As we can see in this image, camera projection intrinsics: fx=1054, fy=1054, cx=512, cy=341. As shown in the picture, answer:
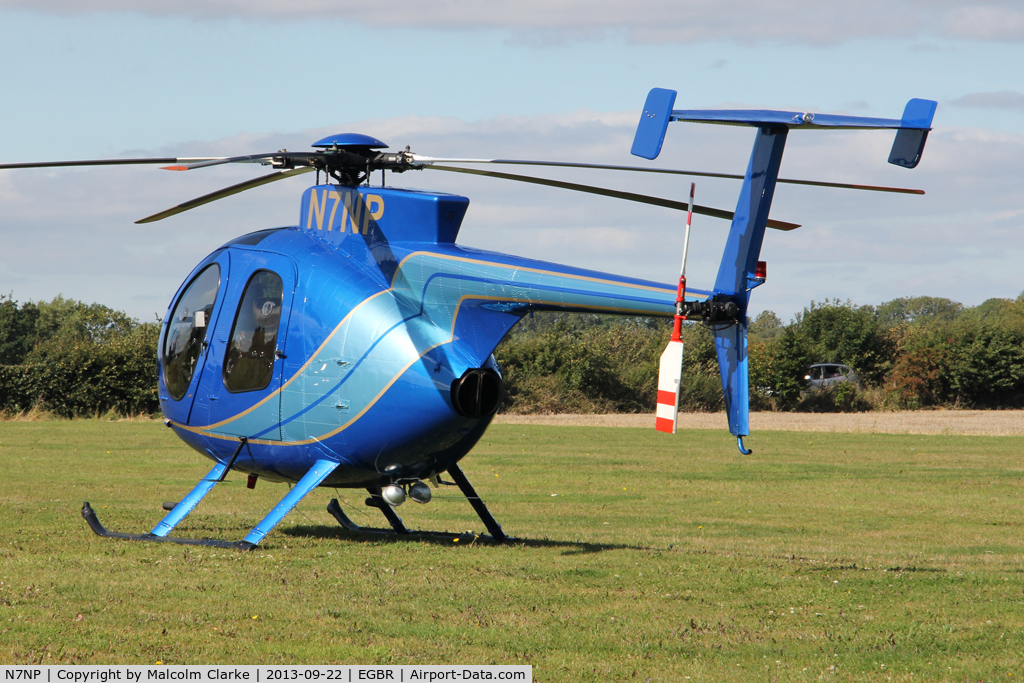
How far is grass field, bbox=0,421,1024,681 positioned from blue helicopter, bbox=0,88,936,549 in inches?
43.9

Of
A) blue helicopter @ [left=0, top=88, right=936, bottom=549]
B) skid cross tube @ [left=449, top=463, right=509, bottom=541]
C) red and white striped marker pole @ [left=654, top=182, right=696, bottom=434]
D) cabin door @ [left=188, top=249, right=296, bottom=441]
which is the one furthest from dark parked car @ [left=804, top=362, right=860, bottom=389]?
red and white striped marker pole @ [left=654, top=182, right=696, bottom=434]

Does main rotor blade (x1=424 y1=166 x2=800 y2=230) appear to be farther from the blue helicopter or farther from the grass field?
the grass field

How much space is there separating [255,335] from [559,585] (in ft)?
14.9

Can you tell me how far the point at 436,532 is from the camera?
14.2 metres

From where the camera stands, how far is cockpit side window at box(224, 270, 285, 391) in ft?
38.9

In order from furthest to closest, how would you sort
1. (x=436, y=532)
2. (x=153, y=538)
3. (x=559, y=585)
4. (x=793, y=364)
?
(x=793, y=364) → (x=436, y=532) → (x=153, y=538) → (x=559, y=585)

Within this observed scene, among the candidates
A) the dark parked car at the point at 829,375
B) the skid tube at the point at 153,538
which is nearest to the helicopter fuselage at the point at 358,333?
the skid tube at the point at 153,538

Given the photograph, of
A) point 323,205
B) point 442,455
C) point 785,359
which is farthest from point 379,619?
point 785,359

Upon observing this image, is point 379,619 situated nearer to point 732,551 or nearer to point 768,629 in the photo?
point 768,629

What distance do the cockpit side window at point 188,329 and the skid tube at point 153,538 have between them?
5.66 ft

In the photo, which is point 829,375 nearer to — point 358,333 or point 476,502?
point 476,502

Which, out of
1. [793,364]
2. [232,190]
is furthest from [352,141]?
[793,364]

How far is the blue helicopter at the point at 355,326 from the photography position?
10969mm

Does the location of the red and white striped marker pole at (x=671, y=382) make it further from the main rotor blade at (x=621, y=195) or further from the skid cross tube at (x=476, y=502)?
the skid cross tube at (x=476, y=502)
